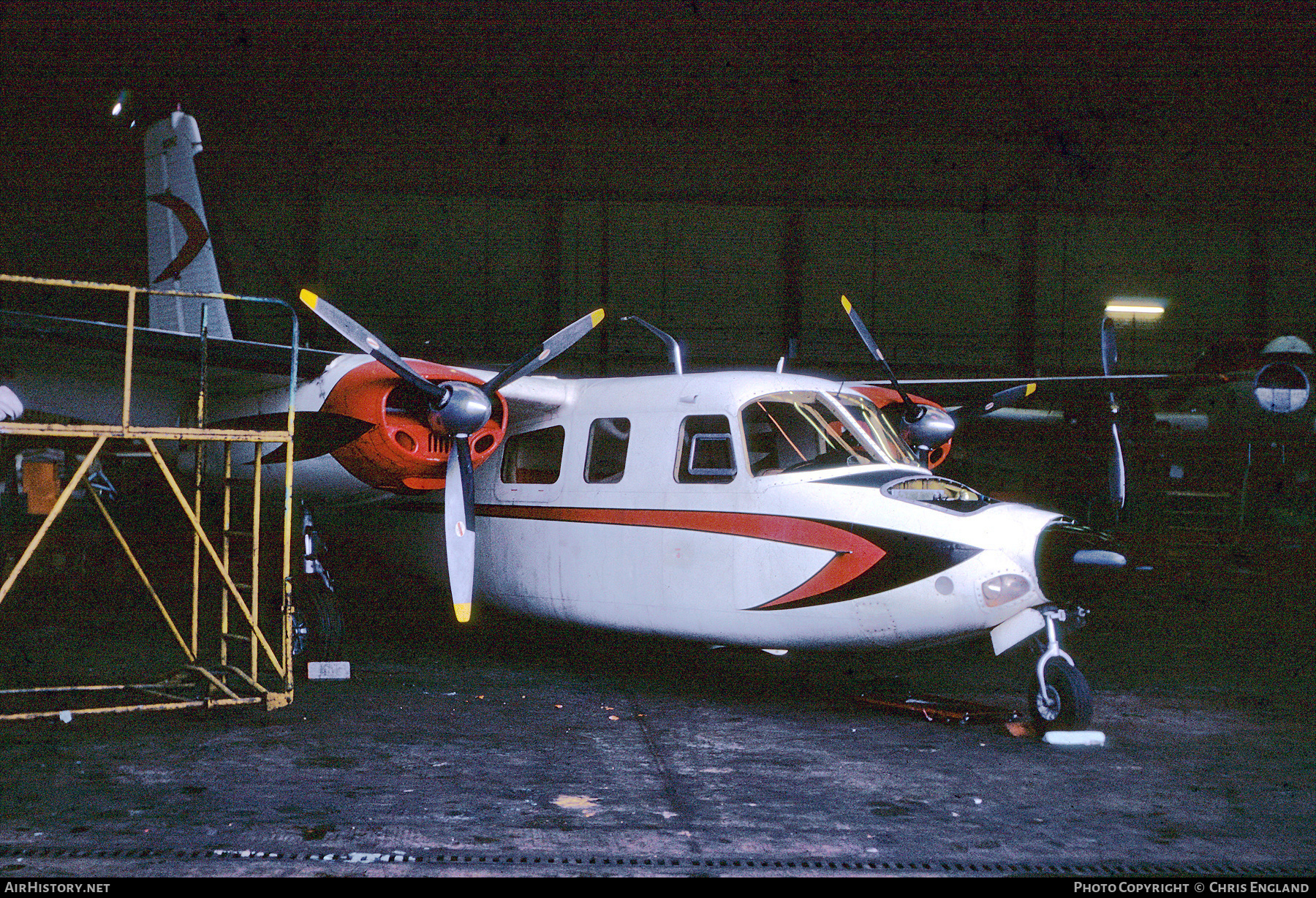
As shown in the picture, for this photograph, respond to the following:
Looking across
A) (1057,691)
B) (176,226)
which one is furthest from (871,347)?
(176,226)

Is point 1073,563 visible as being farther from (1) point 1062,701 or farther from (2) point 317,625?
(2) point 317,625

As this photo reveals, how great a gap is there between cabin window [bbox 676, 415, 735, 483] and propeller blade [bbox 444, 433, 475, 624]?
1.81 meters

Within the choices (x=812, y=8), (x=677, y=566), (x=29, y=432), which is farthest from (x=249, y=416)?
(x=812, y=8)

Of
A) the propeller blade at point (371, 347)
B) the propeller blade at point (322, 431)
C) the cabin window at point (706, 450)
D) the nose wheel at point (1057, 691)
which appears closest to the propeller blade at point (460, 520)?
the propeller blade at point (371, 347)

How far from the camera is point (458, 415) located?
8102 mm

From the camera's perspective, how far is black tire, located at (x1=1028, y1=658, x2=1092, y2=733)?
21.4ft

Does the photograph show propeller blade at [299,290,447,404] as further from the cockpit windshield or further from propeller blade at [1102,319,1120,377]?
propeller blade at [1102,319,1120,377]

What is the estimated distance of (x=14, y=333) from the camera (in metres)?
7.20

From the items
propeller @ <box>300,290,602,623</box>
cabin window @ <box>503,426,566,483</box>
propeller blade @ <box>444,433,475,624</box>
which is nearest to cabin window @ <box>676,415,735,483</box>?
propeller @ <box>300,290,602,623</box>

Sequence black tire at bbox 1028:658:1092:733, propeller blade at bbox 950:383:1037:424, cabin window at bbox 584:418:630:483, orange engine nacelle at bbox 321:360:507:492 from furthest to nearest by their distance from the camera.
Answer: propeller blade at bbox 950:383:1037:424, cabin window at bbox 584:418:630:483, orange engine nacelle at bbox 321:360:507:492, black tire at bbox 1028:658:1092:733

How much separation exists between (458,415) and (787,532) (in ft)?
Answer: 9.13

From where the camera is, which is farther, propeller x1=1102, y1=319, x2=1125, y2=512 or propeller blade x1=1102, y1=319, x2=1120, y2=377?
propeller blade x1=1102, y1=319, x2=1120, y2=377

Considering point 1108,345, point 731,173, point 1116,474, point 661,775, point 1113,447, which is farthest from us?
point 731,173

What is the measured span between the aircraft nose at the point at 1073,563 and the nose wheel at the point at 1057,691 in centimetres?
19
